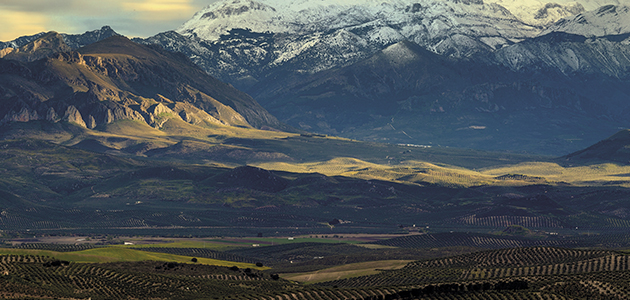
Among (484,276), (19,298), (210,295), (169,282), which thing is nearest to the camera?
(19,298)

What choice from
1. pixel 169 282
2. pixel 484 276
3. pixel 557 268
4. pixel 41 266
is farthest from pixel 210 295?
pixel 557 268

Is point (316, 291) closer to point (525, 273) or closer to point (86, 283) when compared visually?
point (86, 283)

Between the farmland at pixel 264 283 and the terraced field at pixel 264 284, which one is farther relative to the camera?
the farmland at pixel 264 283

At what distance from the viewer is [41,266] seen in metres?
170

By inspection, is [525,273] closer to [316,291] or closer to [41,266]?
[316,291]

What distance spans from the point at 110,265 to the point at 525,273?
8601 cm

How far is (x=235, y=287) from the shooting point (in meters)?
175

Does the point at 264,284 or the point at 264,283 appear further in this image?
the point at 264,283

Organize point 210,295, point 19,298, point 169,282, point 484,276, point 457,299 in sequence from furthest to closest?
point 484,276 → point 169,282 → point 210,295 → point 457,299 → point 19,298

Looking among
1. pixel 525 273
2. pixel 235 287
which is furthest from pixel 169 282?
pixel 525 273

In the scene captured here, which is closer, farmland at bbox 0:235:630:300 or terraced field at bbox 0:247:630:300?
terraced field at bbox 0:247:630:300

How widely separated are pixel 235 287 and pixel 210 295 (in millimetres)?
16054

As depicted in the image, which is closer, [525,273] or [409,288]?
[409,288]

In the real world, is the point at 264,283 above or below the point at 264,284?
below
